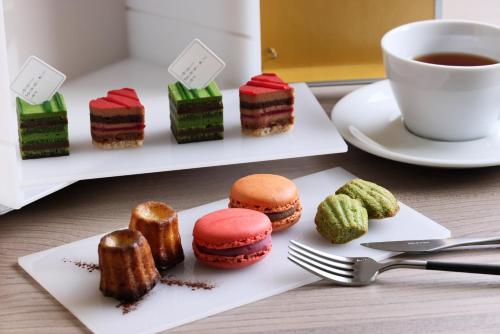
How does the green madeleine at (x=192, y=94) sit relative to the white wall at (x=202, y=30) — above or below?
below

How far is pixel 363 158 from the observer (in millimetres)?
1393

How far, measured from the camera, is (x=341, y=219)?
1.11 meters

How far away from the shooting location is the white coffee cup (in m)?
1.28

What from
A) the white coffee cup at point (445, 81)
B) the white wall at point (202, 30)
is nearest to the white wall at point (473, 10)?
the white coffee cup at point (445, 81)

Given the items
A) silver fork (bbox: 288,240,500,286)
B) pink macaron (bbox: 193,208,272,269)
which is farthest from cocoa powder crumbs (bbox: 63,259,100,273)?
silver fork (bbox: 288,240,500,286)

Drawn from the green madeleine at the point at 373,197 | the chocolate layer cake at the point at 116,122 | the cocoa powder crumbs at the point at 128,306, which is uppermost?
the chocolate layer cake at the point at 116,122

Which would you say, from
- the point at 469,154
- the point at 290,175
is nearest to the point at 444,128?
the point at 469,154

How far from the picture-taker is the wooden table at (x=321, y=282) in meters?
0.98

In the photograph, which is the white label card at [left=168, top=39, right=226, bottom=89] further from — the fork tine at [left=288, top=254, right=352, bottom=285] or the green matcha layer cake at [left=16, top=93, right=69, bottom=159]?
the fork tine at [left=288, top=254, right=352, bottom=285]

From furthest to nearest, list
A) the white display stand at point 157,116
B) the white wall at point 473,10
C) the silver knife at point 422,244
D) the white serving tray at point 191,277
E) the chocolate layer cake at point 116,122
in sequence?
the white wall at point 473,10 → the chocolate layer cake at point 116,122 → the white display stand at point 157,116 → the silver knife at point 422,244 → the white serving tray at point 191,277

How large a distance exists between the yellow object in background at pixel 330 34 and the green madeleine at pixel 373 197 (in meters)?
0.49

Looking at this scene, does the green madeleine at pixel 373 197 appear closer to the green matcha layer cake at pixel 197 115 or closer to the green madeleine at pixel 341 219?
the green madeleine at pixel 341 219

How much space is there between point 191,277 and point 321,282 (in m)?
0.15

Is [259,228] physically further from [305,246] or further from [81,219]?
[81,219]
